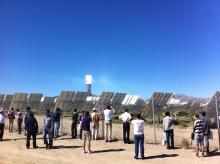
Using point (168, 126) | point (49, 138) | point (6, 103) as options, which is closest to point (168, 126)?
point (168, 126)

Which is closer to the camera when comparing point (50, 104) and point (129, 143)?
point (129, 143)

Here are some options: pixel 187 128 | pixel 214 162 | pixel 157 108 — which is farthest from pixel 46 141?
pixel 187 128

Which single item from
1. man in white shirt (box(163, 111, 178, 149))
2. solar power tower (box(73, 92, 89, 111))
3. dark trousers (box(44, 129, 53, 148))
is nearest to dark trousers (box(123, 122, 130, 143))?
man in white shirt (box(163, 111, 178, 149))

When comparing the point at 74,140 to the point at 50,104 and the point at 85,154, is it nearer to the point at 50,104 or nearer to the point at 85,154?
the point at 85,154

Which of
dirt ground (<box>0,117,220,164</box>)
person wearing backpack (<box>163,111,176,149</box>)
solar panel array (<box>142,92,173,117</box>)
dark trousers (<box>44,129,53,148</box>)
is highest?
solar panel array (<box>142,92,173,117</box>)

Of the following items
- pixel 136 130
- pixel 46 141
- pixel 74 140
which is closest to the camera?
Result: pixel 136 130

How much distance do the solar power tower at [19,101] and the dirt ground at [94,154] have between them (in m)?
11.7

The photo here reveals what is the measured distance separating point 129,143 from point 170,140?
2389 millimetres

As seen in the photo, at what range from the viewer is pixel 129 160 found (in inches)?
602

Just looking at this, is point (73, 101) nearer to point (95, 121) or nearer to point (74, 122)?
point (74, 122)

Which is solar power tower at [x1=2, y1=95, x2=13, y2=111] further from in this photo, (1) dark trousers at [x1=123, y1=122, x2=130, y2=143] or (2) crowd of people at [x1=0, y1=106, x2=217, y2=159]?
(1) dark trousers at [x1=123, y1=122, x2=130, y2=143]

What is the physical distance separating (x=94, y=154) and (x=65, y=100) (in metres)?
11.1

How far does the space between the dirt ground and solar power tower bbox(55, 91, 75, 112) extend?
5876 mm

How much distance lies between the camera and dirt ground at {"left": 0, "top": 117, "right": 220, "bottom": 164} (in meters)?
15.1
